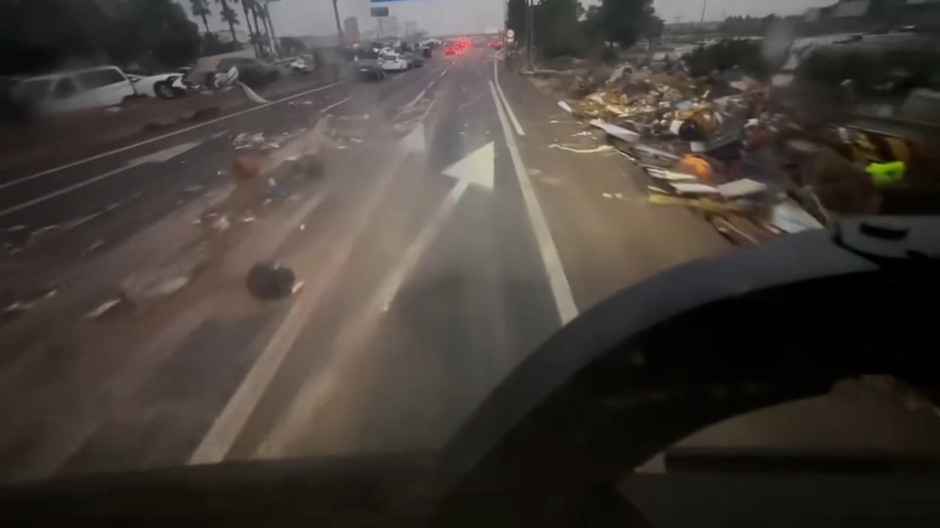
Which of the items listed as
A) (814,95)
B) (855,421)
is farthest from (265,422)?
(814,95)

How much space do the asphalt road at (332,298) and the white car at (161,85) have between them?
0.12m

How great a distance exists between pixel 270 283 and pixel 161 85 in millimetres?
468

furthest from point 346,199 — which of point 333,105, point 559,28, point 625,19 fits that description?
point 625,19

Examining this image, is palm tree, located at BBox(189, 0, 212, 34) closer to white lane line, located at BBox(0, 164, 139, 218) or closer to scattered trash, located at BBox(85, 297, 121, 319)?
white lane line, located at BBox(0, 164, 139, 218)

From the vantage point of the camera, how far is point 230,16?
1185 mm

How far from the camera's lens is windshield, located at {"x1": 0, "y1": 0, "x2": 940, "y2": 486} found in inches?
42.6

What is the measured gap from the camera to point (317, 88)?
142 cm

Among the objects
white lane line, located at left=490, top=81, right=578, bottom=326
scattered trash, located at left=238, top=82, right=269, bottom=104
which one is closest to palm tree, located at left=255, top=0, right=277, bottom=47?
scattered trash, located at left=238, top=82, right=269, bottom=104

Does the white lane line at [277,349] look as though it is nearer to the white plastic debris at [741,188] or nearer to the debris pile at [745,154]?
the debris pile at [745,154]

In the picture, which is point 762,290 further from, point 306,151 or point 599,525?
point 306,151

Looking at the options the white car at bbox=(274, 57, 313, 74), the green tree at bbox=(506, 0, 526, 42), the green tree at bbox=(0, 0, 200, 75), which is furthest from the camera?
the green tree at bbox=(506, 0, 526, 42)

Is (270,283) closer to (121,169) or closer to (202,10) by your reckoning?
(121,169)

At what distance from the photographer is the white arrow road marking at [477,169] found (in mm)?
1578

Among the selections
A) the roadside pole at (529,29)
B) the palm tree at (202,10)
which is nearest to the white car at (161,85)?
the palm tree at (202,10)
